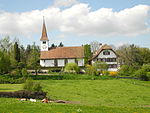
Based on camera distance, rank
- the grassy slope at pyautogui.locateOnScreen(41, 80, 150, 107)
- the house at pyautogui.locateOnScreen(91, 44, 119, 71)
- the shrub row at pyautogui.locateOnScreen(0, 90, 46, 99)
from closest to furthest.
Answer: the shrub row at pyautogui.locateOnScreen(0, 90, 46, 99) < the grassy slope at pyautogui.locateOnScreen(41, 80, 150, 107) < the house at pyautogui.locateOnScreen(91, 44, 119, 71)

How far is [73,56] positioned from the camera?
65.4 m

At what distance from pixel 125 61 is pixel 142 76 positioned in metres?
25.5

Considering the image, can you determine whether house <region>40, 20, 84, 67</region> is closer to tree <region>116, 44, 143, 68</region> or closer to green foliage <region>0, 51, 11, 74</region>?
tree <region>116, 44, 143, 68</region>

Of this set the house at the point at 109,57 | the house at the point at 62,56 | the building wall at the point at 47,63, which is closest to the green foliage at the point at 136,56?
the house at the point at 109,57

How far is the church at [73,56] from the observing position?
6272 cm

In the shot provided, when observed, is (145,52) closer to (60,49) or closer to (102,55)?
(102,55)

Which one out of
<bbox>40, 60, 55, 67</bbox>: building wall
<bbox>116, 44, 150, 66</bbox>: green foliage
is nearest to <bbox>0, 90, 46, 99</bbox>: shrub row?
<bbox>40, 60, 55, 67</bbox>: building wall

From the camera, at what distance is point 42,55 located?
2662 inches

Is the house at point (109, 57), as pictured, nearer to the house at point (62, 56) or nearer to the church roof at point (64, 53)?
the house at point (62, 56)

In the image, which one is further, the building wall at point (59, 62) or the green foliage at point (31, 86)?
the building wall at point (59, 62)

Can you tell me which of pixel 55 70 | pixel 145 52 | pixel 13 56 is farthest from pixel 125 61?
pixel 13 56

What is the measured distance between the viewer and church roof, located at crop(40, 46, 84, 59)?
6569 cm

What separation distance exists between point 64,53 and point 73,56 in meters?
3.29

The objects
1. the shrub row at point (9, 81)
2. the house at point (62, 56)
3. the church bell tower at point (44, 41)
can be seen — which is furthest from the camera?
the church bell tower at point (44, 41)
